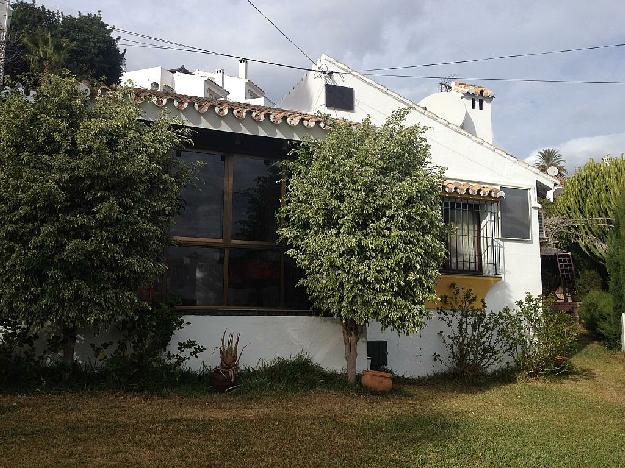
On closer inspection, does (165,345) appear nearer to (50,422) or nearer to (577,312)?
(50,422)

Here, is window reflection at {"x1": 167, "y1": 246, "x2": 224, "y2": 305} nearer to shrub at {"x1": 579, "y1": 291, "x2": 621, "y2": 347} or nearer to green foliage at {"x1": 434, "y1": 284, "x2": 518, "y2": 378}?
green foliage at {"x1": 434, "y1": 284, "x2": 518, "y2": 378}

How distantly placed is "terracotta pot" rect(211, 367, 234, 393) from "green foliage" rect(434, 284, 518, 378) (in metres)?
4.87

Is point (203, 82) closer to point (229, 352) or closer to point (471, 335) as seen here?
point (471, 335)

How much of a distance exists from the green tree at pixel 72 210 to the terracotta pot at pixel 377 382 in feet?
13.5

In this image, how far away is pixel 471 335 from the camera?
12.5m

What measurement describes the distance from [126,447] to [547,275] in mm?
18428

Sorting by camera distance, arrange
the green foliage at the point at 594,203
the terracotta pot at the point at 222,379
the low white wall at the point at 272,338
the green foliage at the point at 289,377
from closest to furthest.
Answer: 1. the terracotta pot at the point at 222,379
2. the green foliage at the point at 289,377
3. the low white wall at the point at 272,338
4. the green foliage at the point at 594,203

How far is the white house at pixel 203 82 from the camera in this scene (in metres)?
33.2

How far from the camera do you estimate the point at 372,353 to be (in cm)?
1201

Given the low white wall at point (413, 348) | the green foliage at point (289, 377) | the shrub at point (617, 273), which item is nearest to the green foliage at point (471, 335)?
the low white wall at point (413, 348)

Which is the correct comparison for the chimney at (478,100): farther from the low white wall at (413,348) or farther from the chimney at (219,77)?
the chimney at (219,77)

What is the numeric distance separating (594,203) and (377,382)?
1311cm

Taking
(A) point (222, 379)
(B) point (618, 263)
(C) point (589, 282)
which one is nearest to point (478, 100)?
(C) point (589, 282)

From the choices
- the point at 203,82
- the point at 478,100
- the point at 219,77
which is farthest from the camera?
the point at 219,77
